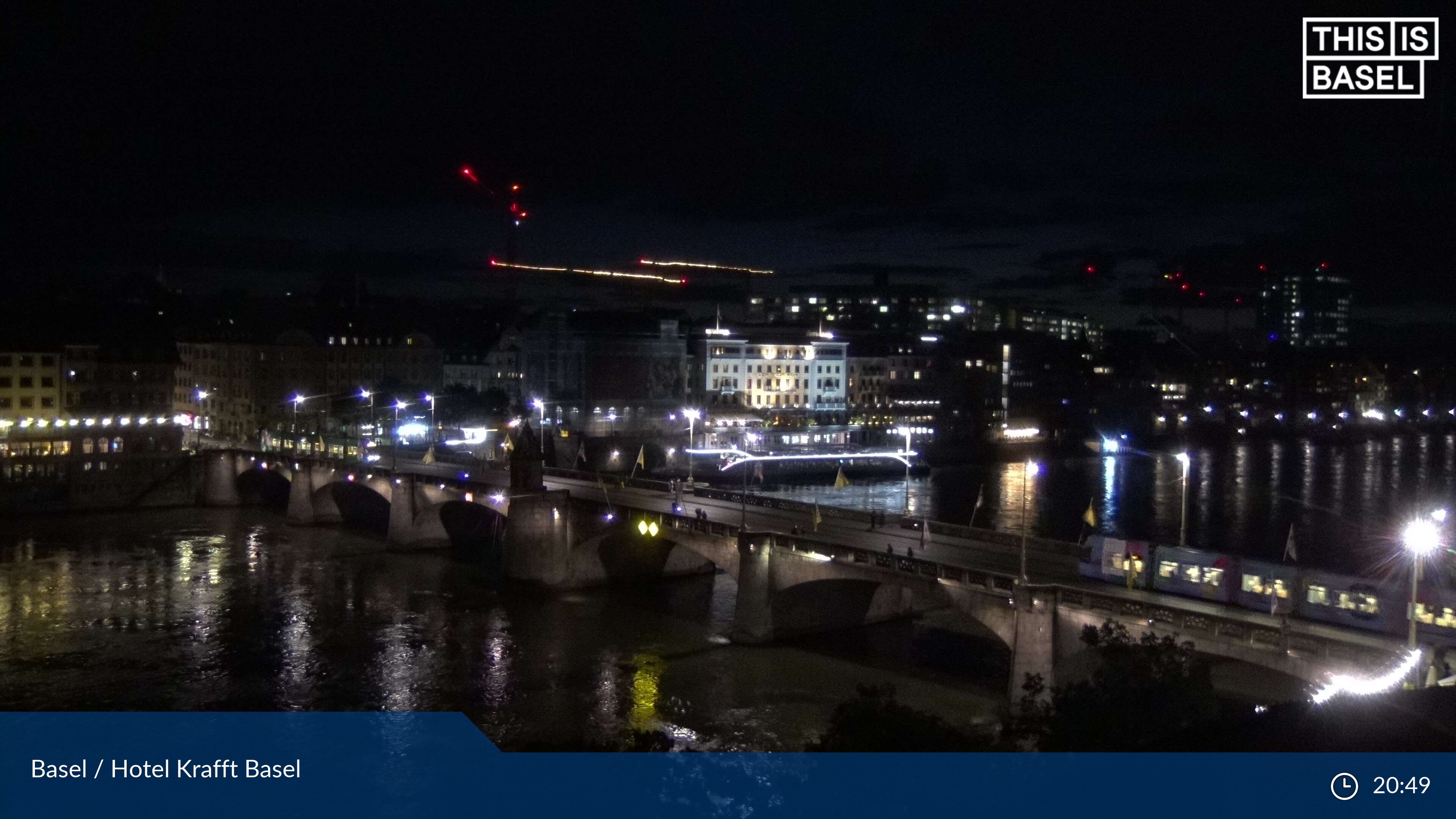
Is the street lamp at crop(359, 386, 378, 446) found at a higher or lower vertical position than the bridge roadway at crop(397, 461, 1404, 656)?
higher

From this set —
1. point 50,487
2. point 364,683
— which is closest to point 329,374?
point 50,487

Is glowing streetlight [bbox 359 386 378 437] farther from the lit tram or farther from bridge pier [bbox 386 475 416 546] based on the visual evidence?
the lit tram

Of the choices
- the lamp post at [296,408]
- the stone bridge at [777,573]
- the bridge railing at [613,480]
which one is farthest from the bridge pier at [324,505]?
the lamp post at [296,408]

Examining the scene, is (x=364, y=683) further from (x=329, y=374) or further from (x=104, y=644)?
(x=329, y=374)

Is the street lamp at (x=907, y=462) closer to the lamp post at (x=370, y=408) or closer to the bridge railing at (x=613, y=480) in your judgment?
the bridge railing at (x=613, y=480)

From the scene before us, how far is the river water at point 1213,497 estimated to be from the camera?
173 feet

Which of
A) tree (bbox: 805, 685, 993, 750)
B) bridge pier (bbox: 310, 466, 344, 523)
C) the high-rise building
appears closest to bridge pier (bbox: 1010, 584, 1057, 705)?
tree (bbox: 805, 685, 993, 750)

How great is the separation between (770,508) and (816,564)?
1012cm

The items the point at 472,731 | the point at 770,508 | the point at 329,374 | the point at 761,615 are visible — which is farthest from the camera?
the point at 329,374

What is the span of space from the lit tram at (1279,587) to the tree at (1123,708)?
6822 millimetres

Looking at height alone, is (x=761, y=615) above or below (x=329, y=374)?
below

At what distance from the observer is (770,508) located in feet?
136

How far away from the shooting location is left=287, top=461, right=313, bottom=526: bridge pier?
59.1 m

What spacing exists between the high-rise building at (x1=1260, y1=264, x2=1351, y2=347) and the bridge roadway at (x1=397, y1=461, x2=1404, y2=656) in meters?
125
